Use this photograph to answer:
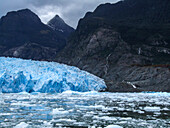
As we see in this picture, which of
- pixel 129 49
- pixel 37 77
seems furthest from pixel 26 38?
pixel 37 77

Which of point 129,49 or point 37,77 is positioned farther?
point 129,49

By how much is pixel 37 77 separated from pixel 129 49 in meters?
53.3

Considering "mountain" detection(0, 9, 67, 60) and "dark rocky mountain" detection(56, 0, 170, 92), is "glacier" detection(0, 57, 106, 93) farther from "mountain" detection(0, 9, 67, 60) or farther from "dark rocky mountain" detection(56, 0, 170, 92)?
"mountain" detection(0, 9, 67, 60)

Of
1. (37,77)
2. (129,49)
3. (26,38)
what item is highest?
(26,38)

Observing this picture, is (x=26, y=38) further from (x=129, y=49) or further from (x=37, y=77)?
(x=37, y=77)

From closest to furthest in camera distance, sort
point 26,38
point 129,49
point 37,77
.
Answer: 1. point 37,77
2. point 129,49
3. point 26,38

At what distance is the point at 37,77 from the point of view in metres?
28.0

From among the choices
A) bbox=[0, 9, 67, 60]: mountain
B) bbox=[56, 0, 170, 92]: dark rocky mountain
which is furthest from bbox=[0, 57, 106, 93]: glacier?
bbox=[0, 9, 67, 60]: mountain

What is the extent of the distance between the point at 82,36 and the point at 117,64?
37254mm

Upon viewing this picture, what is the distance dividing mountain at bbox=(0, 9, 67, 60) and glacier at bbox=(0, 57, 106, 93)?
97.9 m

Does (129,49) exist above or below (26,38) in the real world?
below

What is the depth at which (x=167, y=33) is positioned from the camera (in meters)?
84.4

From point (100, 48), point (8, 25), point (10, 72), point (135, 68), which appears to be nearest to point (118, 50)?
point (100, 48)

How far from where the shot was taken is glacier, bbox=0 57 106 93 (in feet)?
86.8
